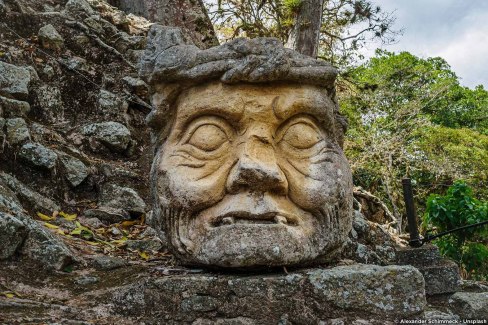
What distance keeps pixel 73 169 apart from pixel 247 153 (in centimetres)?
284

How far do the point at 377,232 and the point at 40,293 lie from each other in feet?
11.4

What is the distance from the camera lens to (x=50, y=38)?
672 centimetres

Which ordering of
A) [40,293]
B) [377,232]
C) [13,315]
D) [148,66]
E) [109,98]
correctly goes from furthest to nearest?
1. [109,98]
2. [377,232]
3. [148,66]
4. [40,293]
5. [13,315]

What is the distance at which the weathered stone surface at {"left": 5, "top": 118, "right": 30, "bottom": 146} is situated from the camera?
4793mm

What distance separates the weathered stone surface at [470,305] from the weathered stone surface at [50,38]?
5.75 metres

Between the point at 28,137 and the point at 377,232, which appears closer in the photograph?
the point at 28,137

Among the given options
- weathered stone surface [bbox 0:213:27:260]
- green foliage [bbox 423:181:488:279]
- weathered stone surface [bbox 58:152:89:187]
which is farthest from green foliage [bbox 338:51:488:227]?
weathered stone surface [bbox 0:213:27:260]

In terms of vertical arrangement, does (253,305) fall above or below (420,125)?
below

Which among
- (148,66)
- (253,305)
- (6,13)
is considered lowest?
(253,305)

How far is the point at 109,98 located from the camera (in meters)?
6.50

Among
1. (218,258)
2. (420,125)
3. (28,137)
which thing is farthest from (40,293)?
(420,125)

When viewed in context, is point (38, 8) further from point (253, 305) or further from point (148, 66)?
point (253, 305)

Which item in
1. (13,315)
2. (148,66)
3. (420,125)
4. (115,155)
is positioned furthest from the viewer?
(420,125)

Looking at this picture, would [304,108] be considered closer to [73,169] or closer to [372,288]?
[372,288]
